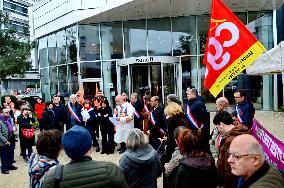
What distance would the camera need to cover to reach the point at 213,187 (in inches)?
→ 139

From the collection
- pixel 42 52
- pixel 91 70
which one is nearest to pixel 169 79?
pixel 91 70

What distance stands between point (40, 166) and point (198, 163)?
1.52 metres

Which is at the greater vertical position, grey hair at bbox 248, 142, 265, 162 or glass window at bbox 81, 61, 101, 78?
glass window at bbox 81, 61, 101, 78

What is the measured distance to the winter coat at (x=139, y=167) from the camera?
409 centimetres

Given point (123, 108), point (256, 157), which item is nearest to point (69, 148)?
point (256, 157)

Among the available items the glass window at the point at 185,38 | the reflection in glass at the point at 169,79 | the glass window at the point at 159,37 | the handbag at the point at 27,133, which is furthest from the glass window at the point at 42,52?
the handbag at the point at 27,133

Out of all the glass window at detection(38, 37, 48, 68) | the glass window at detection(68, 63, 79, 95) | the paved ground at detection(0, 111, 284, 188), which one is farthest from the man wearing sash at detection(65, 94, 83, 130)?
the glass window at detection(38, 37, 48, 68)

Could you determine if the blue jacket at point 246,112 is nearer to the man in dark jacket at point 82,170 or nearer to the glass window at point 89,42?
the man in dark jacket at point 82,170

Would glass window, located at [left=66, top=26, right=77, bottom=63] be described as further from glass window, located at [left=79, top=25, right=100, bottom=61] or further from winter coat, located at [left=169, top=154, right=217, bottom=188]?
winter coat, located at [left=169, top=154, right=217, bottom=188]

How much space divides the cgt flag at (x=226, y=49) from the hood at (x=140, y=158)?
4.71 feet

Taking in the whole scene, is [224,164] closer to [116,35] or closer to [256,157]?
[256,157]

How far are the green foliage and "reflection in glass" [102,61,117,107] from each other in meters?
4.94

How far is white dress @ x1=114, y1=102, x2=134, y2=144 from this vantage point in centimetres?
961

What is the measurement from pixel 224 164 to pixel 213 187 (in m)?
0.29
